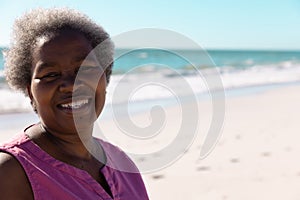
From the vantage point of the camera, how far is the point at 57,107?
4.92 ft

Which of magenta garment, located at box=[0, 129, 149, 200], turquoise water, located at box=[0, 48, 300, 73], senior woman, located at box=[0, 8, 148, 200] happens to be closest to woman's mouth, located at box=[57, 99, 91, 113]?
senior woman, located at box=[0, 8, 148, 200]

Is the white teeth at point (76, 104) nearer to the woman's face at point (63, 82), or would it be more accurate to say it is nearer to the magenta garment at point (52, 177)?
the woman's face at point (63, 82)

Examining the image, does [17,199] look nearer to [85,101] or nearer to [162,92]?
[85,101]

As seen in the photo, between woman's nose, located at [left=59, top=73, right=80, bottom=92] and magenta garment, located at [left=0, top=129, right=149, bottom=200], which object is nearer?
magenta garment, located at [left=0, top=129, right=149, bottom=200]

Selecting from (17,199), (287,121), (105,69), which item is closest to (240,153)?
(287,121)

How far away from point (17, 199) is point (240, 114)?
8230 mm

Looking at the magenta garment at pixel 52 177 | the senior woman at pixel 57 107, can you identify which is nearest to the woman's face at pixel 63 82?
the senior woman at pixel 57 107

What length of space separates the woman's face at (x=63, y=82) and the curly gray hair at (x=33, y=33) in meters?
0.04

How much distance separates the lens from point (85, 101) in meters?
1.55

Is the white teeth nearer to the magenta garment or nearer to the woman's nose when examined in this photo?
the woman's nose

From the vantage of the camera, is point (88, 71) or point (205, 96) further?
point (205, 96)

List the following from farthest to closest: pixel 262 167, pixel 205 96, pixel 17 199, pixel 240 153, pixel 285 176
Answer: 1. pixel 205 96
2. pixel 240 153
3. pixel 262 167
4. pixel 285 176
5. pixel 17 199

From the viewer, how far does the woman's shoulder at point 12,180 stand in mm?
1338

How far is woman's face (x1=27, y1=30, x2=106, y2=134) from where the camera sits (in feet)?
4.91
